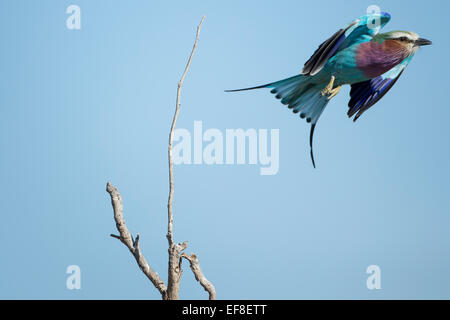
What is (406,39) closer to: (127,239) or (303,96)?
(303,96)

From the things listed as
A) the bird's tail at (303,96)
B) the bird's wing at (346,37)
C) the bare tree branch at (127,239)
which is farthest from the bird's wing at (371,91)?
the bare tree branch at (127,239)

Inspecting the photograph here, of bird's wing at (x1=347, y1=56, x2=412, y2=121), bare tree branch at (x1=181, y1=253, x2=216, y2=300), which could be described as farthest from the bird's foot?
bare tree branch at (x1=181, y1=253, x2=216, y2=300)

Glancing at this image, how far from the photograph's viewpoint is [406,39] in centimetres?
297

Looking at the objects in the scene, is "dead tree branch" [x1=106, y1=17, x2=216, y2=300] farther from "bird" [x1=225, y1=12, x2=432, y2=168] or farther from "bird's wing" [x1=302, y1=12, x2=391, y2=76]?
"bird's wing" [x1=302, y1=12, x2=391, y2=76]

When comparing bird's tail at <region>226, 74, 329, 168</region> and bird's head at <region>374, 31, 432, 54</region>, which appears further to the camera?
bird's tail at <region>226, 74, 329, 168</region>

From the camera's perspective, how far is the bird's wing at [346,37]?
2.89 meters

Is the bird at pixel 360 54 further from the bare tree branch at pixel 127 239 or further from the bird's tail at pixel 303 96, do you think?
the bare tree branch at pixel 127 239

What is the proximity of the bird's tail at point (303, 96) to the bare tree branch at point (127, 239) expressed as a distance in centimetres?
101

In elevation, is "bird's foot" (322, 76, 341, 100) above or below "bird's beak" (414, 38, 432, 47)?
below

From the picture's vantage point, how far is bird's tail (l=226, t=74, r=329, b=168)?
10.6ft

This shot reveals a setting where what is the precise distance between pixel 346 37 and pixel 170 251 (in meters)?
1.45

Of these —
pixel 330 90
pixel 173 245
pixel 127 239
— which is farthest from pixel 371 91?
pixel 127 239
